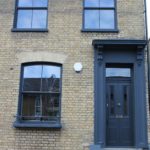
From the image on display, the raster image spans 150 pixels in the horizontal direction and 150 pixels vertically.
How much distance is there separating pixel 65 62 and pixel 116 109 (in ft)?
7.55

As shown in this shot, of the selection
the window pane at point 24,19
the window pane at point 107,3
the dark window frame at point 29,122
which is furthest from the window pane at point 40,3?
the dark window frame at point 29,122

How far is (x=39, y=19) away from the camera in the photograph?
10.9 metres

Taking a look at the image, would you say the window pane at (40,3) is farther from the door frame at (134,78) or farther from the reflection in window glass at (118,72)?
the reflection in window glass at (118,72)

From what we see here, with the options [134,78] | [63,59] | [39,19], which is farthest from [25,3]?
[134,78]

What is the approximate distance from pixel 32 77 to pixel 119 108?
3.09 metres

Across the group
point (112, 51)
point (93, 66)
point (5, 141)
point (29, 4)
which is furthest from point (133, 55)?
point (5, 141)

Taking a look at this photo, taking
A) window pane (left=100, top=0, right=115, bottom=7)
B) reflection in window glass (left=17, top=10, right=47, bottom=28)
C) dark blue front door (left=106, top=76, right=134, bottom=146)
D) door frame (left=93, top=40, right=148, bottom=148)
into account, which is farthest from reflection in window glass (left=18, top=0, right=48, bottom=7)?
dark blue front door (left=106, top=76, right=134, bottom=146)

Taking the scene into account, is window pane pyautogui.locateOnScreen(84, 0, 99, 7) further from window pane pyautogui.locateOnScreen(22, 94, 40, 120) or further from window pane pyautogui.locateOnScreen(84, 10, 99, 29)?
window pane pyautogui.locateOnScreen(22, 94, 40, 120)

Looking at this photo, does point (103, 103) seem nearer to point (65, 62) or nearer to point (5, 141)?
point (65, 62)

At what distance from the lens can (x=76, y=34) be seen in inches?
415

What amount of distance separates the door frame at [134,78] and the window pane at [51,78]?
1.28 m

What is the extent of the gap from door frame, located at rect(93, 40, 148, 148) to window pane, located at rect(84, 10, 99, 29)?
882 millimetres

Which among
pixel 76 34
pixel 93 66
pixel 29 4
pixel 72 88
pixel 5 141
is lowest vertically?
pixel 5 141

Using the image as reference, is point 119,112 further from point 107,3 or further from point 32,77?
point 107,3
